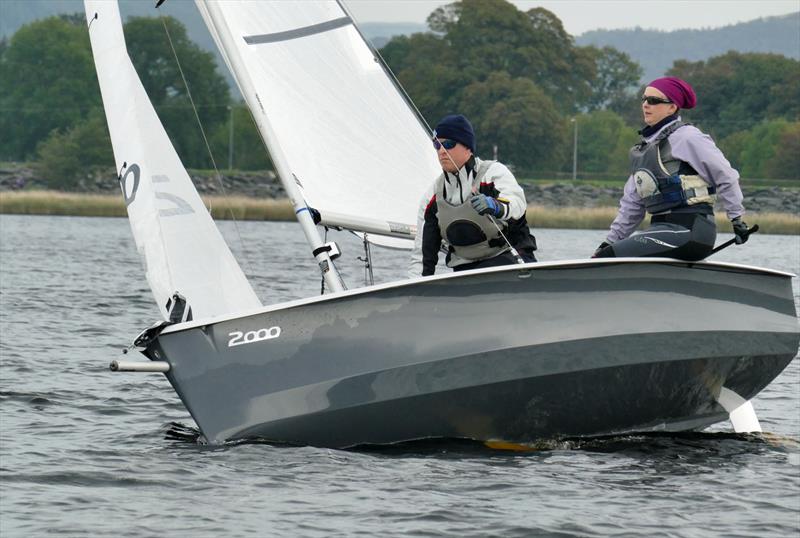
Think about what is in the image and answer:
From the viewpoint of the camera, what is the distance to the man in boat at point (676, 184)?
7.50 meters

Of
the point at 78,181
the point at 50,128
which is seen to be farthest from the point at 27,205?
the point at 50,128

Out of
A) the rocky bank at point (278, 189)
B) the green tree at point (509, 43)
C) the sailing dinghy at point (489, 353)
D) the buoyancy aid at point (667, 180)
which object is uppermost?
the green tree at point (509, 43)

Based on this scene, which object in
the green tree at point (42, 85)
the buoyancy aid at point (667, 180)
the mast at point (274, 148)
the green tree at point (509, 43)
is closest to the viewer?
the buoyancy aid at point (667, 180)

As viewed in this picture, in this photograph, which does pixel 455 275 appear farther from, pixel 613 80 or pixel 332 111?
pixel 613 80

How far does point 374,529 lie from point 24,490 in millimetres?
1843

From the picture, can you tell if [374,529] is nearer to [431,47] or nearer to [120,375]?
[120,375]

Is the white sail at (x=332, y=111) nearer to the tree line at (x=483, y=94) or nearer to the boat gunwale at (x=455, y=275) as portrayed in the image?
the boat gunwale at (x=455, y=275)

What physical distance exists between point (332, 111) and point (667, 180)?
2618mm

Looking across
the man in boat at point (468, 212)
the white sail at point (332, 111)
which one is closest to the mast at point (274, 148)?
the white sail at point (332, 111)

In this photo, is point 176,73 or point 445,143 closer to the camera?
point 445,143

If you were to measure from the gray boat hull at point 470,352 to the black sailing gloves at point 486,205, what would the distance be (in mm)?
309

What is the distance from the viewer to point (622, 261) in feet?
23.8

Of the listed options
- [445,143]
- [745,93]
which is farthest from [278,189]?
[445,143]

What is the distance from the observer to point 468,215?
7.58 metres
